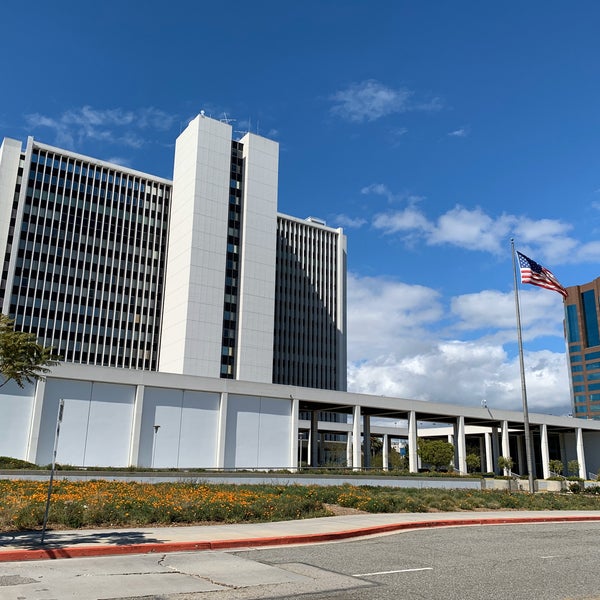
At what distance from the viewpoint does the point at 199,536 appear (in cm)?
1372

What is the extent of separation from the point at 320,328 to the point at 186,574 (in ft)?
380

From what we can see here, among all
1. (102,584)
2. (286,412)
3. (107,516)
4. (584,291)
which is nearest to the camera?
(102,584)

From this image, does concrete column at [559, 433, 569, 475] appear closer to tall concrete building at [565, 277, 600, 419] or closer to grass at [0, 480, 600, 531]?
grass at [0, 480, 600, 531]

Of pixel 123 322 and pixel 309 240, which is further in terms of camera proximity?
pixel 309 240

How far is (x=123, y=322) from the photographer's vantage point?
9931 centimetres

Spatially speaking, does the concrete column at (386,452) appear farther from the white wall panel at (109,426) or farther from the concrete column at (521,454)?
the white wall panel at (109,426)

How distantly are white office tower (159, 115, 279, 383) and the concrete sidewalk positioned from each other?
70.2m

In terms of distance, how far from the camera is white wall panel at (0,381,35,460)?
38219 mm

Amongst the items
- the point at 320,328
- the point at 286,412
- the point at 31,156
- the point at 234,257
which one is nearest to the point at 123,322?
the point at 234,257

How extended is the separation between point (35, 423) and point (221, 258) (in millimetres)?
55152

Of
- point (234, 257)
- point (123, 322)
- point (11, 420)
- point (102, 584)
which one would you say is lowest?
point (102, 584)

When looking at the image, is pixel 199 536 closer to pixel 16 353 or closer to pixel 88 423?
pixel 16 353

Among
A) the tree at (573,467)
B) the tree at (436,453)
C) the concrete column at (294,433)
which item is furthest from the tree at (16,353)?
the tree at (573,467)

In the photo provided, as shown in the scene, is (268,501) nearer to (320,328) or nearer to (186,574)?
(186,574)
